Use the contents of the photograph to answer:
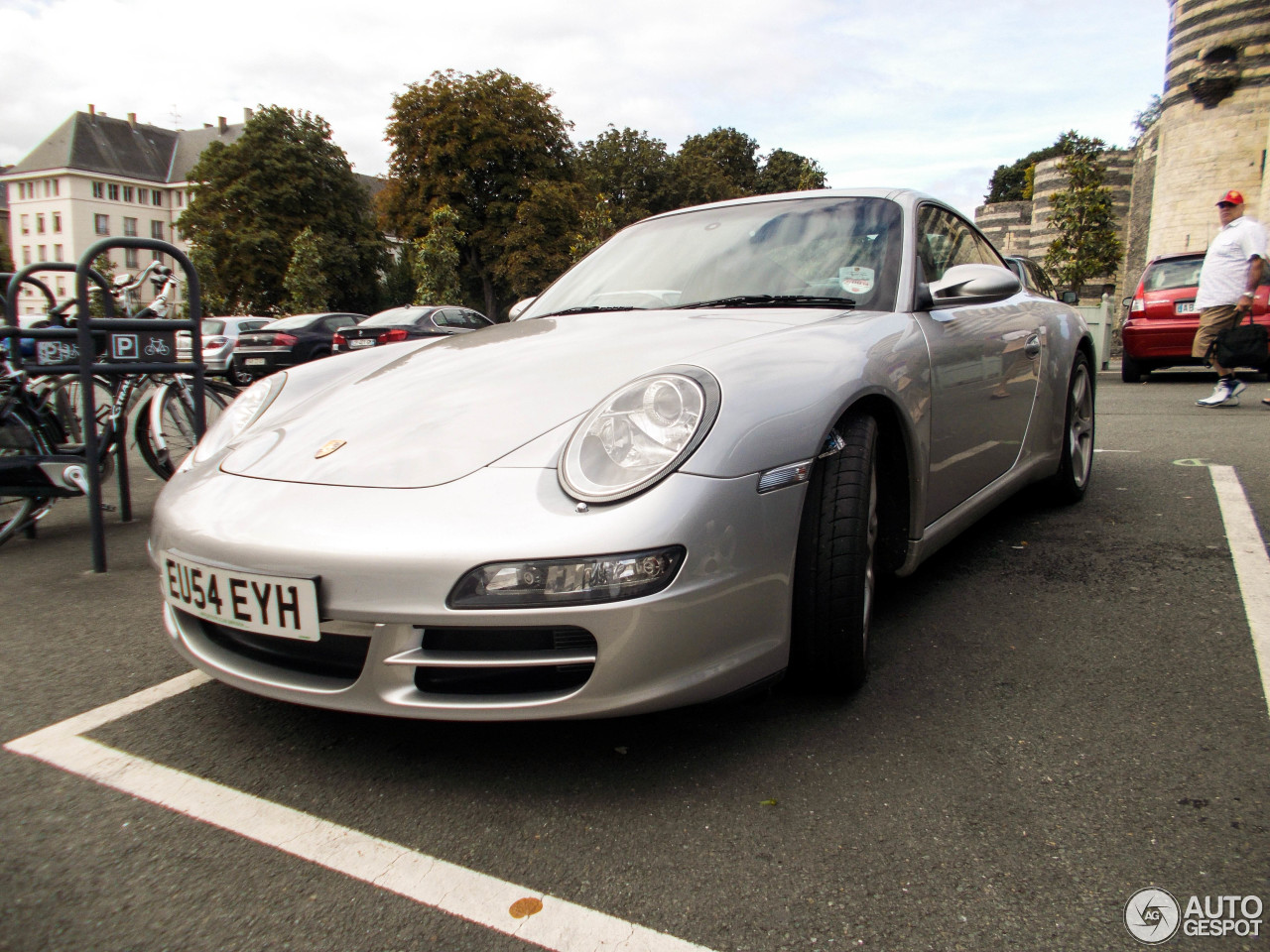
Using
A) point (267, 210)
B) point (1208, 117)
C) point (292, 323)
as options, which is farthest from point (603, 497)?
point (267, 210)

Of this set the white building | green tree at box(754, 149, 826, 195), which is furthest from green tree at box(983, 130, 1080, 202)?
the white building

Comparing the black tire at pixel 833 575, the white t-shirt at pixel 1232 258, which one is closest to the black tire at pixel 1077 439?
the black tire at pixel 833 575

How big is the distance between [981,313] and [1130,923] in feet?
7.08

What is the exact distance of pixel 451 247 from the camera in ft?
111

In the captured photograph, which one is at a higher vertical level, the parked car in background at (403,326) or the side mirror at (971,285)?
the side mirror at (971,285)

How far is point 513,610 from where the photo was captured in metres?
1.66

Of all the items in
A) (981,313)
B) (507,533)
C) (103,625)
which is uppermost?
(981,313)

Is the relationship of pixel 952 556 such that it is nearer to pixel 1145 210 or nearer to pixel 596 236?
pixel 1145 210

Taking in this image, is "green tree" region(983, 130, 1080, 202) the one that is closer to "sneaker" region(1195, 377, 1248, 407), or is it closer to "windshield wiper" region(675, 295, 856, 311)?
"sneaker" region(1195, 377, 1248, 407)

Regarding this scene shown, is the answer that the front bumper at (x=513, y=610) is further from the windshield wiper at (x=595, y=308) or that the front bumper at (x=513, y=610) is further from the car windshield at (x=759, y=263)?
the windshield wiper at (x=595, y=308)

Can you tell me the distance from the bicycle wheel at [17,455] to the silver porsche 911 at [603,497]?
1.78 metres

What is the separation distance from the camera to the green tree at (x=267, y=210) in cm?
4209

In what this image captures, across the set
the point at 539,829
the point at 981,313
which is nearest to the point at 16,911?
the point at 539,829

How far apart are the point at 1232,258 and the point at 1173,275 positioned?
297 cm
